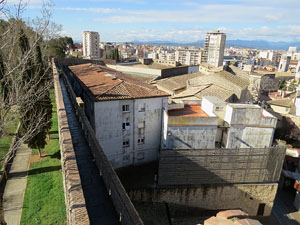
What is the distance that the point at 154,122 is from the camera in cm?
1978

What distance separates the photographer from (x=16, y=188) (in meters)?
15.8

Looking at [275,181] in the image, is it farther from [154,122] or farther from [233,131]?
[154,122]

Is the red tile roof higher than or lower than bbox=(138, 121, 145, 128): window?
higher

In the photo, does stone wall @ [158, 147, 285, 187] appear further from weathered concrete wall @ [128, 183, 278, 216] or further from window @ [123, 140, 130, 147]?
window @ [123, 140, 130, 147]

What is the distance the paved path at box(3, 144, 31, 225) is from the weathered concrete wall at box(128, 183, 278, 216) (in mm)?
7780

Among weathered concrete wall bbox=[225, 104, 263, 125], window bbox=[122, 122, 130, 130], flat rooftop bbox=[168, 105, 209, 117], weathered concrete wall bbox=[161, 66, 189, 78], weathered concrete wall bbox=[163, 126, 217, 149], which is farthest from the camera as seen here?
weathered concrete wall bbox=[161, 66, 189, 78]

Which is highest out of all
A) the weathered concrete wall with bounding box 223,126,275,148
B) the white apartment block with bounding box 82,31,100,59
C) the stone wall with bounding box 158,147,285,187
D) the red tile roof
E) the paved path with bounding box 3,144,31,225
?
the white apartment block with bounding box 82,31,100,59

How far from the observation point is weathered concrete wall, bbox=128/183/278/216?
17.0 m

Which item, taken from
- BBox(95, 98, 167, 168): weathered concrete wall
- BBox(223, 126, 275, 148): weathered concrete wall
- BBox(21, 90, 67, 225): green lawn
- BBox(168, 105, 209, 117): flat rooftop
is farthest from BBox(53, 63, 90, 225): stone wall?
BBox(223, 126, 275, 148): weathered concrete wall

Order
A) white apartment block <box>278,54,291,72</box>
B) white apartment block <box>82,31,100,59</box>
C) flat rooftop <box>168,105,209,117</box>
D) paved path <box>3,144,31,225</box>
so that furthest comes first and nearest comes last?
white apartment block <box>82,31,100,59</box>, white apartment block <box>278,54,291,72</box>, flat rooftop <box>168,105,209,117</box>, paved path <box>3,144,31,225</box>

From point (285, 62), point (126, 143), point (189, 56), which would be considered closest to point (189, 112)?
point (126, 143)

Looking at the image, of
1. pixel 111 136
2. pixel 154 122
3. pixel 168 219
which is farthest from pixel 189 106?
pixel 168 219

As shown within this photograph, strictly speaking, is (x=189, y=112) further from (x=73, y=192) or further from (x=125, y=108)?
(x=73, y=192)

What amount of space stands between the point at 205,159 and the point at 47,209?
12.0 m
